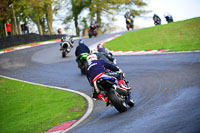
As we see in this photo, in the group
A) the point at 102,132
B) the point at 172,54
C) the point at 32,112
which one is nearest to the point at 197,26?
the point at 172,54

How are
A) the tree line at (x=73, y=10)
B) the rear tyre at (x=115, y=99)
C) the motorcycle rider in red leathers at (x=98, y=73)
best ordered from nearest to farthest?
the rear tyre at (x=115, y=99), the motorcycle rider in red leathers at (x=98, y=73), the tree line at (x=73, y=10)

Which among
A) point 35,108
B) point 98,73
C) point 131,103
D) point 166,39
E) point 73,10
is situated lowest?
point 35,108

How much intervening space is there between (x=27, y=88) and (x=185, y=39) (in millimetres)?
11009

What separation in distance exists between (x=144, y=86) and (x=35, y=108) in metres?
3.68

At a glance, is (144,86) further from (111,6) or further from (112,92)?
(111,6)

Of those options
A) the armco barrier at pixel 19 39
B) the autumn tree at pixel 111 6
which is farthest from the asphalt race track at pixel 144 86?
the autumn tree at pixel 111 6

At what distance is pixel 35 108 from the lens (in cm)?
1089

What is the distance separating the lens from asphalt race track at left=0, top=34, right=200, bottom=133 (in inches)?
238

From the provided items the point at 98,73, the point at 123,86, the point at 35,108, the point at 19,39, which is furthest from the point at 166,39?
the point at 19,39

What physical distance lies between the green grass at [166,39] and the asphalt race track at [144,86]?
101 inches

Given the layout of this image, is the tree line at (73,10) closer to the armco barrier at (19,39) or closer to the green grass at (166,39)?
the armco barrier at (19,39)

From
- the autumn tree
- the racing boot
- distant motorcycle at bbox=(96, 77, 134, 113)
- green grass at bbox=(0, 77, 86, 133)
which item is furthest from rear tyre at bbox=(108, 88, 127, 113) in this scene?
the autumn tree

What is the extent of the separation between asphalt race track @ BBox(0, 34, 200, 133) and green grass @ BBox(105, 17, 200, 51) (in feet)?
8.46

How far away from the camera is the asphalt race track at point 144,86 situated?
19.9 ft
